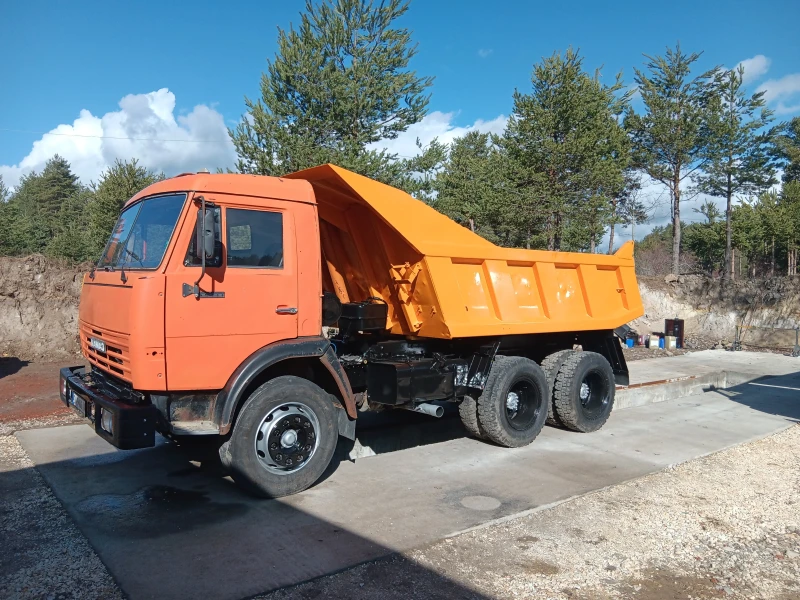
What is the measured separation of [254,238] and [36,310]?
1172 cm

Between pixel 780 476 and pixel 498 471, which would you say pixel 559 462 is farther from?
pixel 780 476

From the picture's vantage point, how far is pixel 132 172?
2250cm

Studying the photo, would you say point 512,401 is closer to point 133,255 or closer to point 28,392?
point 133,255

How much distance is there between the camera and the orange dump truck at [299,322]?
4.57m

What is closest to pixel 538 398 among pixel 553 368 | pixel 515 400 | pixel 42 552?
pixel 515 400

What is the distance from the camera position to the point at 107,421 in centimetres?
452

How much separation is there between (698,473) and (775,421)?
3.42m

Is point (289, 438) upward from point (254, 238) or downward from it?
downward

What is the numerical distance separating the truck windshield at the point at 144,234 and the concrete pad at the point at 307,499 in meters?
1.99

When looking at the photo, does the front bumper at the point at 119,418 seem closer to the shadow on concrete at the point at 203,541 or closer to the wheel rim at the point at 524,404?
the shadow on concrete at the point at 203,541

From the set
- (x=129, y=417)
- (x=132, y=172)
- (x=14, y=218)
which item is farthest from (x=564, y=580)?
(x=14, y=218)

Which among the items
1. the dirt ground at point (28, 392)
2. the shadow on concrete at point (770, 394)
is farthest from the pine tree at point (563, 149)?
the dirt ground at point (28, 392)

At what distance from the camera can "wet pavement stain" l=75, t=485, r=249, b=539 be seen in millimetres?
4398

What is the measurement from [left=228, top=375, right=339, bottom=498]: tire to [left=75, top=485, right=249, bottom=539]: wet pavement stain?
314mm
